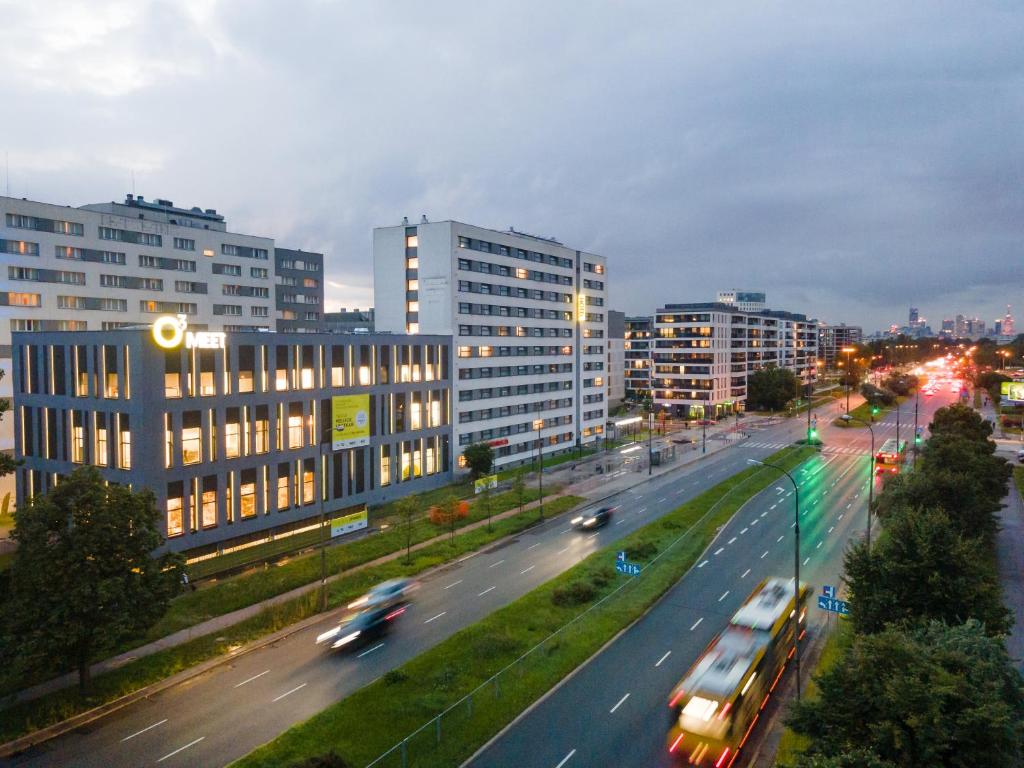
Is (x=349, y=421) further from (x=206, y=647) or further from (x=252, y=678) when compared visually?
(x=252, y=678)

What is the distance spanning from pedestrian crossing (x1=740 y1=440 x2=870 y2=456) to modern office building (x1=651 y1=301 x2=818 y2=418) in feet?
82.0

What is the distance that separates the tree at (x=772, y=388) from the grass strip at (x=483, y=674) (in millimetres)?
94400

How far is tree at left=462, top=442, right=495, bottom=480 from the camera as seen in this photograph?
211ft

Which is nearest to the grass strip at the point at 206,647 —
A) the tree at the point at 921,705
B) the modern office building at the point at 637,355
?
the tree at the point at 921,705

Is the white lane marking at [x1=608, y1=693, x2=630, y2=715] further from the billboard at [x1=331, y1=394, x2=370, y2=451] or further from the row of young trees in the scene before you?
the billboard at [x1=331, y1=394, x2=370, y2=451]

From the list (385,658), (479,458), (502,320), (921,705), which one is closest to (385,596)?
(385,658)

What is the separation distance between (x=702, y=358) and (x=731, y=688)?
11054 cm

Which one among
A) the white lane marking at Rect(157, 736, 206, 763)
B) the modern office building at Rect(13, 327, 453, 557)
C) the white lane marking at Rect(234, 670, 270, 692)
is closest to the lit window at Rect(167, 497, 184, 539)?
the modern office building at Rect(13, 327, 453, 557)

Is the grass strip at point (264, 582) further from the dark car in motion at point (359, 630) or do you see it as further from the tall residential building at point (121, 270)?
the tall residential building at point (121, 270)

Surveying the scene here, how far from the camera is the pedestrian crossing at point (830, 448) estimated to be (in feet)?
281

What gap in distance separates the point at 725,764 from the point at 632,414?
105513mm

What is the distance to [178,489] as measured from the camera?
42.8 m

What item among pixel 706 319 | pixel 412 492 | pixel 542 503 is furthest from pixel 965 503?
pixel 706 319

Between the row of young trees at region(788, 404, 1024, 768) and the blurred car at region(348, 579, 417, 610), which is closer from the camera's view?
the row of young trees at region(788, 404, 1024, 768)
